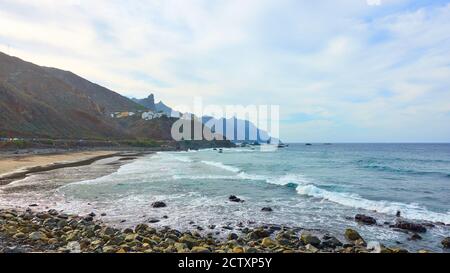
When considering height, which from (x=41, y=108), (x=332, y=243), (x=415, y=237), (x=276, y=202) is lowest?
(x=276, y=202)

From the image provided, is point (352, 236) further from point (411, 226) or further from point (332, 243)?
point (411, 226)

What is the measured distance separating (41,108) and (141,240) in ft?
334

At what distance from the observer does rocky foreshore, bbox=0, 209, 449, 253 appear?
940cm

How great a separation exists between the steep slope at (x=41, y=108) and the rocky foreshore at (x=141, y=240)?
75.3 meters

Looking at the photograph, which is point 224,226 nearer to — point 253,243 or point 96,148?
point 253,243

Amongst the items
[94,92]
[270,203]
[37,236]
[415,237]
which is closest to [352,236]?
[415,237]

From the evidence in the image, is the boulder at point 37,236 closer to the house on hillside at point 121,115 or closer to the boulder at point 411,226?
the boulder at point 411,226

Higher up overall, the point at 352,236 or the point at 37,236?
the point at 37,236

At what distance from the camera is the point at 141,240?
10500mm

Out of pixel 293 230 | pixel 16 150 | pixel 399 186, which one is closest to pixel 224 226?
pixel 293 230

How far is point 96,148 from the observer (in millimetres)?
85312

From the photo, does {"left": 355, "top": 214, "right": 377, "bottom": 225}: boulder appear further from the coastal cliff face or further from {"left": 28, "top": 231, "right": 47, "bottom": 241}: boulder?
the coastal cliff face
